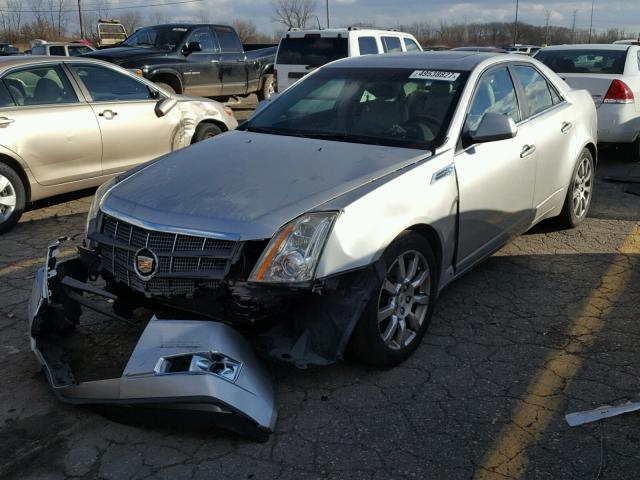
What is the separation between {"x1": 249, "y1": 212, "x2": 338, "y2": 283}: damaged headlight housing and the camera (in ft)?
10.1

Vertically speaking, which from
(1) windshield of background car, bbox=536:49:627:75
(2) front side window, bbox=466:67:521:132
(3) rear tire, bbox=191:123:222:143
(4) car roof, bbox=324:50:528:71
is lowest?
(3) rear tire, bbox=191:123:222:143

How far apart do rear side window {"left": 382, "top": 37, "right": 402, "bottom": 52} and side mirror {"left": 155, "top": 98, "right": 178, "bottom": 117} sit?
18.1 feet

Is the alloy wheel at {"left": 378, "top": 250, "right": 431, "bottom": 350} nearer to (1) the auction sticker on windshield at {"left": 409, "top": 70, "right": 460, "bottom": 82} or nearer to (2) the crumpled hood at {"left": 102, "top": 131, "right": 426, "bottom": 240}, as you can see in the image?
(2) the crumpled hood at {"left": 102, "top": 131, "right": 426, "bottom": 240}

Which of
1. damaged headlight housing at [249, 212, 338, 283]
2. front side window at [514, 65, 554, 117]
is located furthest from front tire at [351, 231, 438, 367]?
front side window at [514, 65, 554, 117]

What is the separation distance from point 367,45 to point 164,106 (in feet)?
17.0

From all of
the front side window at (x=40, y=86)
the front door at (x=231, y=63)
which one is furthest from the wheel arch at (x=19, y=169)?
the front door at (x=231, y=63)

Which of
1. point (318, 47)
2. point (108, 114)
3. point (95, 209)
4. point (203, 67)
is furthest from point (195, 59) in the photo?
point (95, 209)

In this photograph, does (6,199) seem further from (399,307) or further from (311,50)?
(311,50)

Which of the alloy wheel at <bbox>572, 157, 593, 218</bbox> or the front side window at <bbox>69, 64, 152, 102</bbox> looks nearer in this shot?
the alloy wheel at <bbox>572, 157, 593, 218</bbox>

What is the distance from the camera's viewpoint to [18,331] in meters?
4.13

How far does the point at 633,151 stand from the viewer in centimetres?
912

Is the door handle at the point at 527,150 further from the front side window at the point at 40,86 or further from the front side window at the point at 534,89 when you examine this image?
Result: the front side window at the point at 40,86

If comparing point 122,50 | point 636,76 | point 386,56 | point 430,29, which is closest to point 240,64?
point 122,50

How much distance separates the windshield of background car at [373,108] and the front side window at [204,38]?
9426 mm
